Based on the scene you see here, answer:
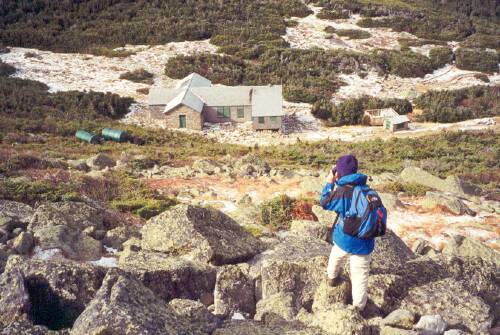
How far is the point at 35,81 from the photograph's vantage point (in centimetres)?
4206

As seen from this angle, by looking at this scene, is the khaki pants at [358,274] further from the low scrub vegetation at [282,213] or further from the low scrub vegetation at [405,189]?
the low scrub vegetation at [405,189]

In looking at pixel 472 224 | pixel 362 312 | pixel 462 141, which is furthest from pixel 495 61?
pixel 362 312

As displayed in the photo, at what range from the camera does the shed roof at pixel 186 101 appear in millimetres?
36250

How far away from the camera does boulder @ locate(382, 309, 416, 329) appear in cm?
580

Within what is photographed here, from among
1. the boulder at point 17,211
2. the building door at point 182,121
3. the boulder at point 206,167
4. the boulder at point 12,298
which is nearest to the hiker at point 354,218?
the boulder at point 12,298

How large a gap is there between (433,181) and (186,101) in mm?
22361

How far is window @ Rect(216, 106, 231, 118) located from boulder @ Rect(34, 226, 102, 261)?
30151mm

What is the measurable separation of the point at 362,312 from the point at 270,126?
30.7 metres

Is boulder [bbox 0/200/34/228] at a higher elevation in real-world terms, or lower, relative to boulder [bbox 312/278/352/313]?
lower

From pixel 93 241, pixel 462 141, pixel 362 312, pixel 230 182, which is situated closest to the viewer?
pixel 362 312

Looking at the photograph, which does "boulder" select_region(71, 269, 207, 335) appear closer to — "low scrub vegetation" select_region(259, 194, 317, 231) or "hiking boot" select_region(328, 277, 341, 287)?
"hiking boot" select_region(328, 277, 341, 287)

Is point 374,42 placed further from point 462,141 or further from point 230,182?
point 230,182

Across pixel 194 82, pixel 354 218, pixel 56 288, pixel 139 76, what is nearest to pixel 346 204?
pixel 354 218

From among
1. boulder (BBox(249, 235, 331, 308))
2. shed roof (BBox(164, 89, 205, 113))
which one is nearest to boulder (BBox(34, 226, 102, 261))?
boulder (BBox(249, 235, 331, 308))
